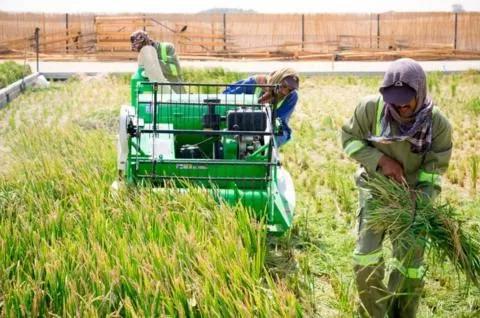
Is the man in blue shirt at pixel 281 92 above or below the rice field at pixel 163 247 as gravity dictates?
above

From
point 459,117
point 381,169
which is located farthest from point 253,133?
point 459,117

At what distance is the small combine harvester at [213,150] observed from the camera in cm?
622

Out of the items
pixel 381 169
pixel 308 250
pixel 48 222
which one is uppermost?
pixel 381 169

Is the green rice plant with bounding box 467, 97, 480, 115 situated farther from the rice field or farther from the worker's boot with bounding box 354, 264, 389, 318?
the worker's boot with bounding box 354, 264, 389, 318

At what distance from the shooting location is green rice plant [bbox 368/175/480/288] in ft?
13.4

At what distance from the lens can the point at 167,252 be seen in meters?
4.61

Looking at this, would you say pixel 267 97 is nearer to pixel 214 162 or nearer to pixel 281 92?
pixel 281 92

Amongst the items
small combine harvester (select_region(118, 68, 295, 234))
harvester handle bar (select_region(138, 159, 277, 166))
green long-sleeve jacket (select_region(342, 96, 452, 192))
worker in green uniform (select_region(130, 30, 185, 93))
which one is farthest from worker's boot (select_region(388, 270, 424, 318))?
worker in green uniform (select_region(130, 30, 185, 93))

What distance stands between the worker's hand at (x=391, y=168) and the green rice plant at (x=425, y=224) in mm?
49

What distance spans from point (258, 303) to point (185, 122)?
11.4 feet

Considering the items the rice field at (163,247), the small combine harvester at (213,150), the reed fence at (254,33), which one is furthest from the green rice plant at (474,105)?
the reed fence at (254,33)

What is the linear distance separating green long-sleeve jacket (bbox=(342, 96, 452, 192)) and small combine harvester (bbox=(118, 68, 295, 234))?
126cm

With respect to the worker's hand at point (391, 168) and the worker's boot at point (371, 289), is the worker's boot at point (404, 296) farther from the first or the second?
the worker's hand at point (391, 168)

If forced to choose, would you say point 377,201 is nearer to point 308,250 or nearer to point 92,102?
point 308,250
